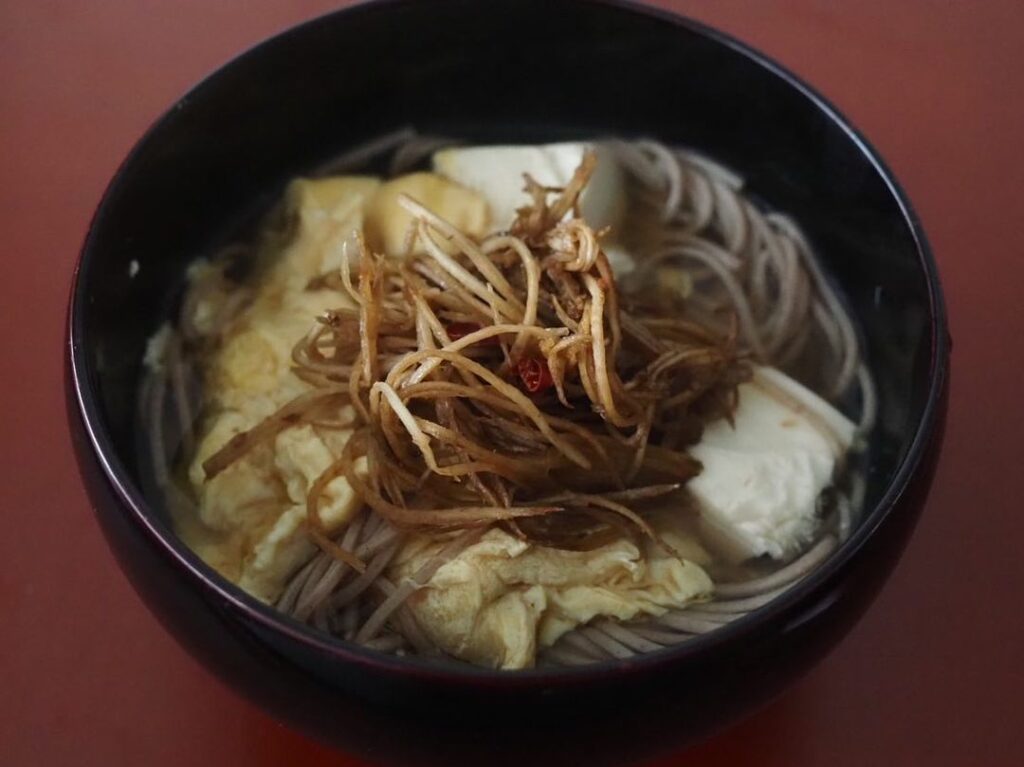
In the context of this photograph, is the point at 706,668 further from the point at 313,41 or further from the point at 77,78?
the point at 77,78

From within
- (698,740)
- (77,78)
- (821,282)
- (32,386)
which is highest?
Result: (77,78)

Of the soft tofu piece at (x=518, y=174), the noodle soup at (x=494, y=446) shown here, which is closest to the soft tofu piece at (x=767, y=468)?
the noodle soup at (x=494, y=446)

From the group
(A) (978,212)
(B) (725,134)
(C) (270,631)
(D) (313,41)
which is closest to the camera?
(C) (270,631)

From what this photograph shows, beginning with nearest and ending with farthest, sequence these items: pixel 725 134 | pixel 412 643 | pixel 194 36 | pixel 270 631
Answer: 1. pixel 270 631
2. pixel 412 643
3. pixel 725 134
4. pixel 194 36

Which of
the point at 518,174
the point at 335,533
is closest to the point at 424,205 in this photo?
the point at 518,174

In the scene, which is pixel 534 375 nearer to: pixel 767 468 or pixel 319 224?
pixel 767 468

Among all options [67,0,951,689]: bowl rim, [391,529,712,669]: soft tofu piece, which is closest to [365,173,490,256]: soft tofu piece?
[67,0,951,689]: bowl rim

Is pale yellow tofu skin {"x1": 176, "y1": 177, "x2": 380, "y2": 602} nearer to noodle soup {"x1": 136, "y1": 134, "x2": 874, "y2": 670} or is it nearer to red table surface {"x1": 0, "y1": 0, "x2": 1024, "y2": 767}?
noodle soup {"x1": 136, "y1": 134, "x2": 874, "y2": 670}

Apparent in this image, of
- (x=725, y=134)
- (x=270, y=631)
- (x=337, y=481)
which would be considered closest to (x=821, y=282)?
(x=725, y=134)
